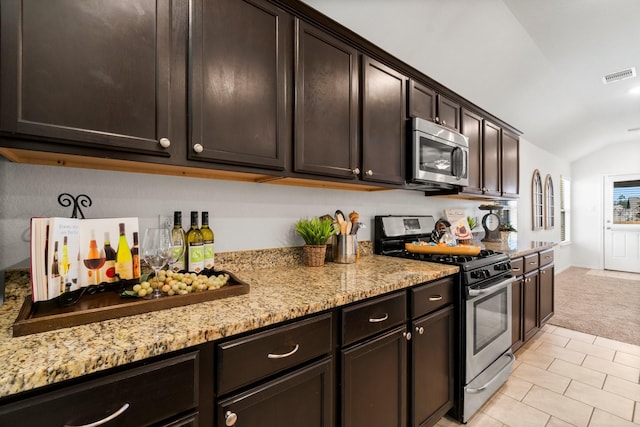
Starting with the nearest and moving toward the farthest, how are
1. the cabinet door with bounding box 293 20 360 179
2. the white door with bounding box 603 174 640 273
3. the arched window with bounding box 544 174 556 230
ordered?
the cabinet door with bounding box 293 20 360 179 → the arched window with bounding box 544 174 556 230 → the white door with bounding box 603 174 640 273

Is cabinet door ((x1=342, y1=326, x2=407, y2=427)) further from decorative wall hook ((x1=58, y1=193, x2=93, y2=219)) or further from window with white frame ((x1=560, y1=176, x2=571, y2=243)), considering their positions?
window with white frame ((x1=560, y1=176, x2=571, y2=243))

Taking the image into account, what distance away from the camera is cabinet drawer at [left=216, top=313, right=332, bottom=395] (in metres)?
0.84

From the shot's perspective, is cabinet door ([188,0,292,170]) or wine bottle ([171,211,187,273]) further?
wine bottle ([171,211,187,273])

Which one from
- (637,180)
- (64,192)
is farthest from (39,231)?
(637,180)

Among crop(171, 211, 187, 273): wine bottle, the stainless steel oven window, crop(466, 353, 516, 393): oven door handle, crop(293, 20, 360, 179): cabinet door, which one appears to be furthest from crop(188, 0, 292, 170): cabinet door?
crop(466, 353, 516, 393): oven door handle

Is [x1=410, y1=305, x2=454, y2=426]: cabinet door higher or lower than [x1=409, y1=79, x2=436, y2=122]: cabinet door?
above

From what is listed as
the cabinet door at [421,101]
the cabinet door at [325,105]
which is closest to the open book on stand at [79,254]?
the cabinet door at [325,105]

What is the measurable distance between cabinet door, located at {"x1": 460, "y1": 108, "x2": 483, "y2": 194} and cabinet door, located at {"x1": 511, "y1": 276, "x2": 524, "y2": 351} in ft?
2.95

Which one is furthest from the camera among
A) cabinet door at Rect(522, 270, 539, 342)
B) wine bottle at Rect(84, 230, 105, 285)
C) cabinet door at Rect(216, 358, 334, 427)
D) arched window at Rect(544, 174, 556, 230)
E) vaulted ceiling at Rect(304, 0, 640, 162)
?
arched window at Rect(544, 174, 556, 230)

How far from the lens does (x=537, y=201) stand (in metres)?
5.14

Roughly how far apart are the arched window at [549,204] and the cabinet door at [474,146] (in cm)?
378

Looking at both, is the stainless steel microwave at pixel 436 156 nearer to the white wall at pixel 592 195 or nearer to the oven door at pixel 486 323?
the oven door at pixel 486 323

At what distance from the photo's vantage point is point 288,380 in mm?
965

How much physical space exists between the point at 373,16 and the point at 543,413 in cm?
274
